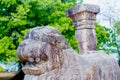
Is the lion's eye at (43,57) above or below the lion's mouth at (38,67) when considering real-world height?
above

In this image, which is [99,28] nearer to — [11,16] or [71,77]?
[11,16]

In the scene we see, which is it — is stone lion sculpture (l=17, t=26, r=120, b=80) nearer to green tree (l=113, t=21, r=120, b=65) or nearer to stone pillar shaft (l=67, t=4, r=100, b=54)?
stone pillar shaft (l=67, t=4, r=100, b=54)

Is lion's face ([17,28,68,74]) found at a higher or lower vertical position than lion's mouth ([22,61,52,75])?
higher

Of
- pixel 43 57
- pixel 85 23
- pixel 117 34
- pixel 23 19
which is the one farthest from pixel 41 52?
pixel 117 34

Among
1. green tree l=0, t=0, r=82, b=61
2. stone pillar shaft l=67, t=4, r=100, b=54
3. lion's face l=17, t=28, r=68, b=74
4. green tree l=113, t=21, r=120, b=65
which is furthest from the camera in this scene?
green tree l=113, t=21, r=120, b=65

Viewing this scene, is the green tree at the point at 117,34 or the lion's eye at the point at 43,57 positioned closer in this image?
the lion's eye at the point at 43,57

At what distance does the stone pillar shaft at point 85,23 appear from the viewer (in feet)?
17.2

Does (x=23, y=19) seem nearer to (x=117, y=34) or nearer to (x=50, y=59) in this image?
(x=117, y=34)

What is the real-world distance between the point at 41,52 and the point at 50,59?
0.10 meters

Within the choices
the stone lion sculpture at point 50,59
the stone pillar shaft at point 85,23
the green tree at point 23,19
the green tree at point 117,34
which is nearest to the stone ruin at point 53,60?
the stone lion sculpture at point 50,59

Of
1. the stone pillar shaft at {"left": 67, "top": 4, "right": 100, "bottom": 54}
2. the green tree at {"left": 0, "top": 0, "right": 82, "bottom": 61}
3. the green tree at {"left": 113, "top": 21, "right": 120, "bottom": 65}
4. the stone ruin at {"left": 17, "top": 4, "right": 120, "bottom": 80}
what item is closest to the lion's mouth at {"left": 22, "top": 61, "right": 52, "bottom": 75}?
the stone ruin at {"left": 17, "top": 4, "right": 120, "bottom": 80}

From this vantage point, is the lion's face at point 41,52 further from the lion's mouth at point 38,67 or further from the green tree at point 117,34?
the green tree at point 117,34

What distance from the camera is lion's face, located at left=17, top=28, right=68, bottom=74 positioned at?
2.50m

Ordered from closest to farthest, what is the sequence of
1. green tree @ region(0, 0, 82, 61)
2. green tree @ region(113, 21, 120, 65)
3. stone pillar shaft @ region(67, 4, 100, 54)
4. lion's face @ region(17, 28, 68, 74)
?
lion's face @ region(17, 28, 68, 74) < stone pillar shaft @ region(67, 4, 100, 54) < green tree @ region(0, 0, 82, 61) < green tree @ region(113, 21, 120, 65)
